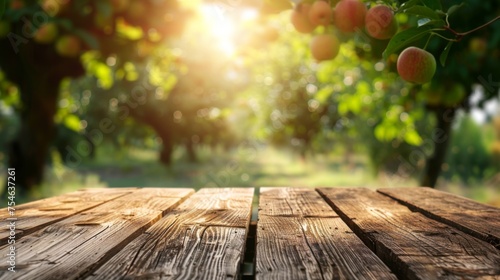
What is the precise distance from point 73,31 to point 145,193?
131 inches

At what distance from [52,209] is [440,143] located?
579 cm

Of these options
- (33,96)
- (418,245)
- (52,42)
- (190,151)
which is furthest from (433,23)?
(190,151)

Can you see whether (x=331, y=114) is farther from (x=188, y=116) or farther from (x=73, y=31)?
(x=73, y=31)

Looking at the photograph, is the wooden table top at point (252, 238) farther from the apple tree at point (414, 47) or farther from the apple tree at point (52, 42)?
the apple tree at point (52, 42)

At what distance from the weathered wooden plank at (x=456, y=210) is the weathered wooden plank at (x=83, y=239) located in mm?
1104

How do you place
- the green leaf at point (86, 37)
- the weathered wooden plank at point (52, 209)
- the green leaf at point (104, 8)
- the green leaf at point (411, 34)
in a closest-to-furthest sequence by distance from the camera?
the green leaf at point (411, 34)
the weathered wooden plank at point (52, 209)
the green leaf at point (104, 8)
the green leaf at point (86, 37)

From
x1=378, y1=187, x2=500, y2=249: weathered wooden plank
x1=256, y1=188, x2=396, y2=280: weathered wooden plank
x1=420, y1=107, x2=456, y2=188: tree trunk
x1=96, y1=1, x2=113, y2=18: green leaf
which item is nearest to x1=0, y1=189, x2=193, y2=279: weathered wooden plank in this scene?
x1=256, y1=188, x2=396, y2=280: weathered wooden plank

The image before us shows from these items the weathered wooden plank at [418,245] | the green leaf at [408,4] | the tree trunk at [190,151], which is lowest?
the tree trunk at [190,151]

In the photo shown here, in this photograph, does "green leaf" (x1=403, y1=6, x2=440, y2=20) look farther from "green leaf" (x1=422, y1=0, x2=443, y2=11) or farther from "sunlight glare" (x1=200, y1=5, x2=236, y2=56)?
"sunlight glare" (x1=200, y1=5, x2=236, y2=56)

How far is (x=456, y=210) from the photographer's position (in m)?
1.94

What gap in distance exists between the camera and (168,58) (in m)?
7.96

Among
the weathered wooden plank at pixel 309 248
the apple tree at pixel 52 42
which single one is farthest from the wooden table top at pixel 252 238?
the apple tree at pixel 52 42

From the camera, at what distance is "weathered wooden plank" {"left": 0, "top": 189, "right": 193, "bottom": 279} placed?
1.14 metres

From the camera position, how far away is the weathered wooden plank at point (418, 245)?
1121 millimetres
